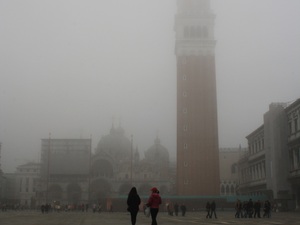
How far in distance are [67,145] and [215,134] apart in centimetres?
4000

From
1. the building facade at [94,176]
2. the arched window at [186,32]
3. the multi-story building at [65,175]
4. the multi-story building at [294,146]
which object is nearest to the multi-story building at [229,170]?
the building facade at [94,176]

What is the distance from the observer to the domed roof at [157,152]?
310ft

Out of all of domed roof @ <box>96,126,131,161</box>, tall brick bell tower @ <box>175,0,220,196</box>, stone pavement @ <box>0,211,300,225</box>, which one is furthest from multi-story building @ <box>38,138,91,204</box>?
stone pavement @ <box>0,211,300,225</box>

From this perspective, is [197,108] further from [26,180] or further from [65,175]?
[26,180]

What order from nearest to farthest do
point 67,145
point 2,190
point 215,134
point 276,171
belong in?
point 276,171, point 215,134, point 67,145, point 2,190

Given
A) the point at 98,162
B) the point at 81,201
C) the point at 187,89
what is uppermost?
the point at 187,89

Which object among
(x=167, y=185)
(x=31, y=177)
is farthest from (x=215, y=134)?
(x=31, y=177)

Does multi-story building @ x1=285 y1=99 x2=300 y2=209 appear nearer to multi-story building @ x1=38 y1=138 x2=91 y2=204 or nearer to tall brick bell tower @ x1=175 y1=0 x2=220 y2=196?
tall brick bell tower @ x1=175 y1=0 x2=220 y2=196

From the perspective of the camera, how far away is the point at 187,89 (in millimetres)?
59875

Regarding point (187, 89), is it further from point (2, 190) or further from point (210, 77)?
point (2, 190)

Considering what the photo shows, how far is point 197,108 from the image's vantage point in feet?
195

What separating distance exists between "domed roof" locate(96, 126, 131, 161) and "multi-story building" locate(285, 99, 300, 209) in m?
47.9

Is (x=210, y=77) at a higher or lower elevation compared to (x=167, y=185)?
higher

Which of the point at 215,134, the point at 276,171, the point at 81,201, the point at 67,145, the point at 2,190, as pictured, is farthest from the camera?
the point at 2,190
